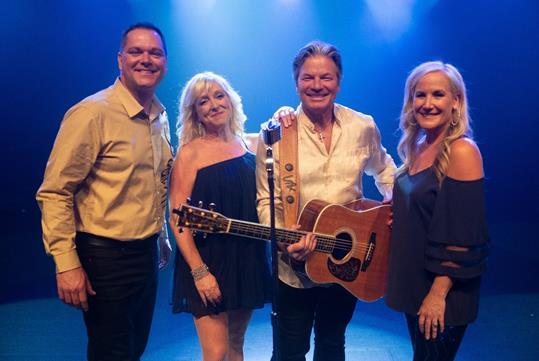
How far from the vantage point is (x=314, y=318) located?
2264 mm

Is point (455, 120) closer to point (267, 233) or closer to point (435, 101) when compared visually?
point (435, 101)

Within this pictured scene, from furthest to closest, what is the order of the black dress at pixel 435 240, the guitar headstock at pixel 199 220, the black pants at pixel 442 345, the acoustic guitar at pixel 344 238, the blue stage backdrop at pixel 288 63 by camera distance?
the blue stage backdrop at pixel 288 63 → the acoustic guitar at pixel 344 238 → the guitar headstock at pixel 199 220 → the black pants at pixel 442 345 → the black dress at pixel 435 240

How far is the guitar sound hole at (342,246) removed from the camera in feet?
6.78

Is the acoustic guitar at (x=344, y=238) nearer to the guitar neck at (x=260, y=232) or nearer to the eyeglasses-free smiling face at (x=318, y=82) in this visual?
the guitar neck at (x=260, y=232)

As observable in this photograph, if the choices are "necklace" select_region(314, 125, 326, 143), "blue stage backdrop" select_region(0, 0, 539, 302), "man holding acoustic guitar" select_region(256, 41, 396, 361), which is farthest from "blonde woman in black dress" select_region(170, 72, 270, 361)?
"blue stage backdrop" select_region(0, 0, 539, 302)

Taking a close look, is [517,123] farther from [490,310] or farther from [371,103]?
[490,310]

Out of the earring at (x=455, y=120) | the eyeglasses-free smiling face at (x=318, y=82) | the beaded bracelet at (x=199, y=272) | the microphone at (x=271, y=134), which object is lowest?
the beaded bracelet at (x=199, y=272)

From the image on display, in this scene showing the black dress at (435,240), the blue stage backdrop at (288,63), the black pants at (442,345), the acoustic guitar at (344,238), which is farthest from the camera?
the blue stage backdrop at (288,63)

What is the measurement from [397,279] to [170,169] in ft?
3.68

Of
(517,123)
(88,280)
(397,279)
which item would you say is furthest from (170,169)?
(517,123)

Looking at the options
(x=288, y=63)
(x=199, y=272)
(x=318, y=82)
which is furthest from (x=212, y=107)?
(x=288, y=63)

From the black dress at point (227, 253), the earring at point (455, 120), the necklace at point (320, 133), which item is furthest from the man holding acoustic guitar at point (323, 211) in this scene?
the earring at point (455, 120)

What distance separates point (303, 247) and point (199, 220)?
44 cm

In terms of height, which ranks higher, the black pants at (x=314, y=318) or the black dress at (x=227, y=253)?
the black dress at (x=227, y=253)
